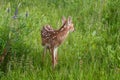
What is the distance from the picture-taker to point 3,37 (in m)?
4.94

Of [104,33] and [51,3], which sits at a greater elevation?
[51,3]

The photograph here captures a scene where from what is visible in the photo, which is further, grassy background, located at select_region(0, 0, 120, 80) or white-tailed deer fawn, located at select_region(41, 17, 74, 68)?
white-tailed deer fawn, located at select_region(41, 17, 74, 68)

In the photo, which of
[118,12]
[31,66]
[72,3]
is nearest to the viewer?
[31,66]

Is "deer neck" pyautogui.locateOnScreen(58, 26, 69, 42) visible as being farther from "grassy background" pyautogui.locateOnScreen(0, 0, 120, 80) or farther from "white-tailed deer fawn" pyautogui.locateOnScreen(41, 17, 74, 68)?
"grassy background" pyautogui.locateOnScreen(0, 0, 120, 80)

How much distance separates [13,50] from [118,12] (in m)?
2.27

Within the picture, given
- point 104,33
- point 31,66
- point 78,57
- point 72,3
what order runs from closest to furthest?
point 31,66 < point 78,57 < point 104,33 < point 72,3

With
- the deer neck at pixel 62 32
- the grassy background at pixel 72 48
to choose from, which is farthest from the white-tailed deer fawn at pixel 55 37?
the grassy background at pixel 72 48

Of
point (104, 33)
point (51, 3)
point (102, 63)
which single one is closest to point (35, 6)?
point (51, 3)

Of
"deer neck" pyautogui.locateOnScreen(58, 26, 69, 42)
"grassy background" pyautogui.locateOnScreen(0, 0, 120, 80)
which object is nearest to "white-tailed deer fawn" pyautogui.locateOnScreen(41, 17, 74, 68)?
"deer neck" pyautogui.locateOnScreen(58, 26, 69, 42)

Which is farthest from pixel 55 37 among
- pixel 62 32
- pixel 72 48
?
pixel 72 48

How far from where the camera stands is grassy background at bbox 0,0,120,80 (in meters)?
4.48

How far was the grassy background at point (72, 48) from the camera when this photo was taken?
4.48m

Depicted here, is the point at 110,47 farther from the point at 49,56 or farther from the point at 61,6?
the point at 61,6

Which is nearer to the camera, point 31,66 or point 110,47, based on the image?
point 31,66
